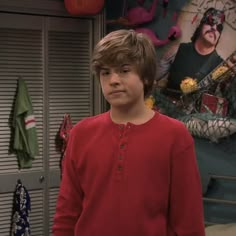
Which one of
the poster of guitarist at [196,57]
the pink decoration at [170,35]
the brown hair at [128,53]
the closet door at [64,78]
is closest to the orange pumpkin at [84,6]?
the closet door at [64,78]

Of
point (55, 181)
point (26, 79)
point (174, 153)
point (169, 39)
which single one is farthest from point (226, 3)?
point (174, 153)

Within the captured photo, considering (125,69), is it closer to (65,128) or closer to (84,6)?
(84,6)

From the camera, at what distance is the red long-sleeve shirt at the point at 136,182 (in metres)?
1.15

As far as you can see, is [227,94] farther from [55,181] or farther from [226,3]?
[55,181]

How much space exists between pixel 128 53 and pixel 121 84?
8cm

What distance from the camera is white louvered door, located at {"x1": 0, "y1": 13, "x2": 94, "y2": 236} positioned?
3299 millimetres

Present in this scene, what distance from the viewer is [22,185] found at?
332 centimetres

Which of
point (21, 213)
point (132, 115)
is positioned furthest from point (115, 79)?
point (21, 213)

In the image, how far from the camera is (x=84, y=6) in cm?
328

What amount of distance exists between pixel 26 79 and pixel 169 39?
3.33 ft

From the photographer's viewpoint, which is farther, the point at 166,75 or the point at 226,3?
the point at 166,75

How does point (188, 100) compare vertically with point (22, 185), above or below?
above

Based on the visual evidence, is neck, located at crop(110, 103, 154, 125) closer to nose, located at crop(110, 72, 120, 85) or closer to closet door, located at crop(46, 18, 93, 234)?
nose, located at crop(110, 72, 120, 85)

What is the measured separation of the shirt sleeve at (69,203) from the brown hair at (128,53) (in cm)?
24
